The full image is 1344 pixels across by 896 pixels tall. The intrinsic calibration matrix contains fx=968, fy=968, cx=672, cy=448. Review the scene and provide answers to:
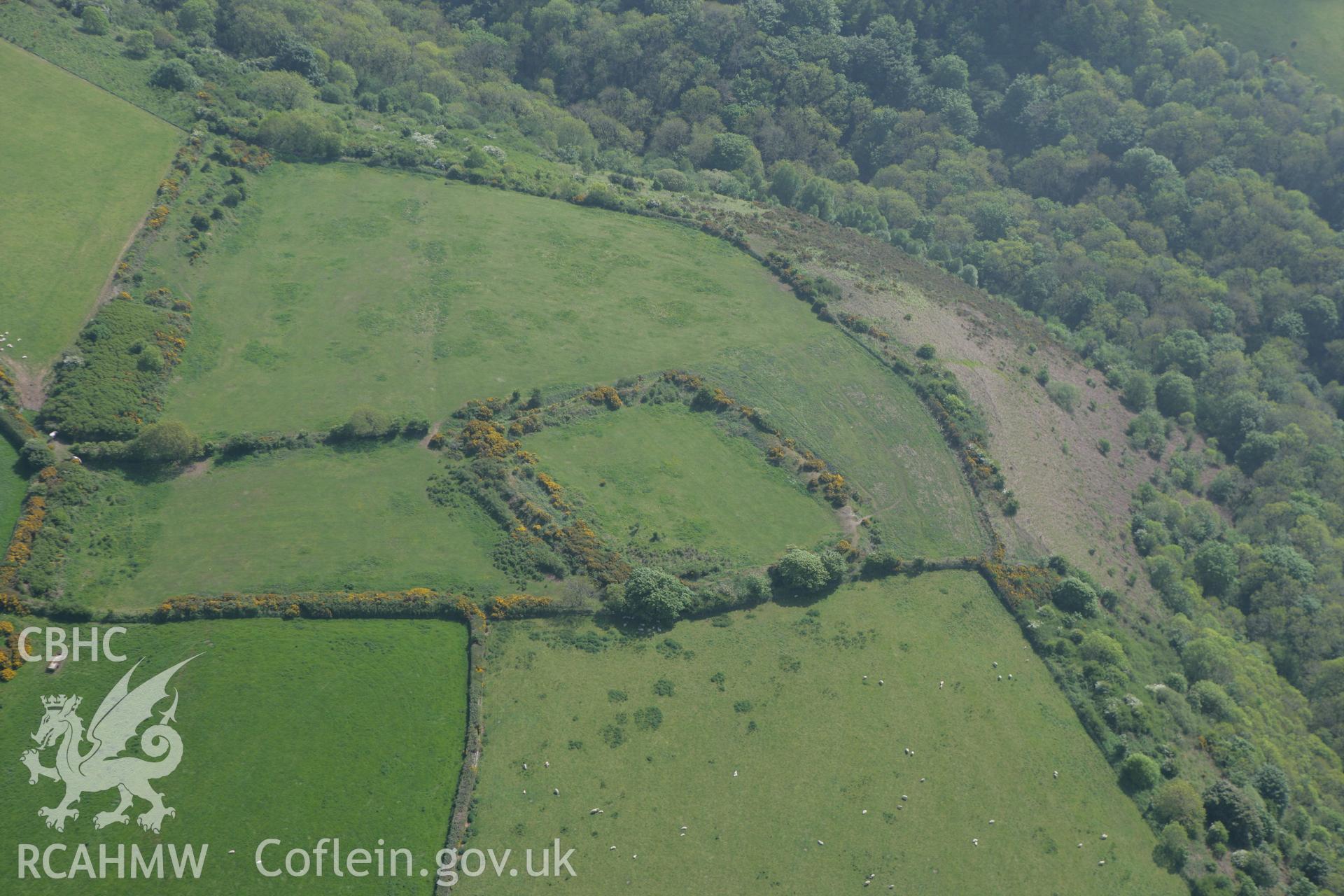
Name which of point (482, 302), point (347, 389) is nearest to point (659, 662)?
point (347, 389)

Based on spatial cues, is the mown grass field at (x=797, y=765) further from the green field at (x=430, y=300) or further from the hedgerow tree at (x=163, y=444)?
the green field at (x=430, y=300)

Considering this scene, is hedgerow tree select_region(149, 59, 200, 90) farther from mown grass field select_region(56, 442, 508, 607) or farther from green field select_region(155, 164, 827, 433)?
mown grass field select_region(56, 442, 508, 607)

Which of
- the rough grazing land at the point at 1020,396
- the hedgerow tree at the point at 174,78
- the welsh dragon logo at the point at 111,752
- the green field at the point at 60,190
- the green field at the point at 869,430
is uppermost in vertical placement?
the rough grazing land at the point at 1020,396

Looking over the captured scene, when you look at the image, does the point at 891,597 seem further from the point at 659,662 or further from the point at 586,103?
the point at 586,103

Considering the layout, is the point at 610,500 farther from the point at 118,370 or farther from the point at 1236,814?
the point at 1236,814

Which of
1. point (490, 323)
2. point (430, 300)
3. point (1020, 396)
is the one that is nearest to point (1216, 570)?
point (1020, 396)

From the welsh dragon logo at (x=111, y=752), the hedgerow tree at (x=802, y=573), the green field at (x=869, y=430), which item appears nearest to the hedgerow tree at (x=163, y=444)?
the welsh dragon logo at (x=111, y=752)
